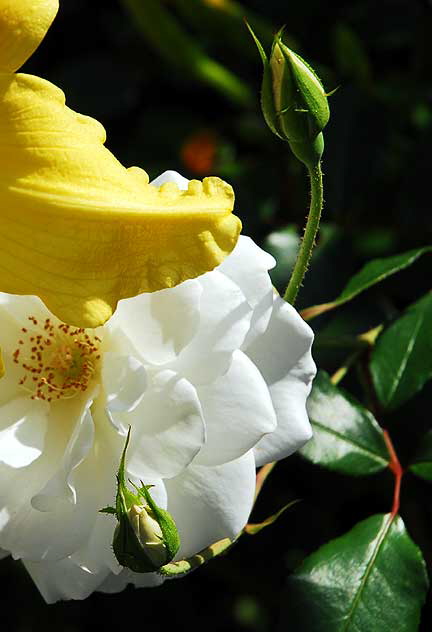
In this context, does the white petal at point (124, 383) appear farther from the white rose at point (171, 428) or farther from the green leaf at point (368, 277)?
the green leaf at point (368, 277)

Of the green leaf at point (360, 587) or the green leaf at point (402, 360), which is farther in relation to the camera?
the green leaf at point (402, 360)

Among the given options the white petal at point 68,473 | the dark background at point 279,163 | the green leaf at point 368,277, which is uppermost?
the green leaf at point 368,277

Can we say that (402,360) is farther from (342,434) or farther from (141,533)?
(141,533)

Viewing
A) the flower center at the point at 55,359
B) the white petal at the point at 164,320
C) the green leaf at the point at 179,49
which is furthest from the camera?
the green leaf at the point at 179,49

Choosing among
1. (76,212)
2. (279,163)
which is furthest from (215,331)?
(279,163)

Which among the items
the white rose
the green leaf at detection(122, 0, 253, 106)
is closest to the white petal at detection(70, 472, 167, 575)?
the white rose

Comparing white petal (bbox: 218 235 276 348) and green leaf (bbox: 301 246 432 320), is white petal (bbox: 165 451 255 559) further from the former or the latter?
green leaf (bbox: 301 246 432 320)

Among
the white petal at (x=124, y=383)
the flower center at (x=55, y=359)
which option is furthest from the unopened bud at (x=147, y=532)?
the flower center at (x=55, y=359)
